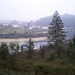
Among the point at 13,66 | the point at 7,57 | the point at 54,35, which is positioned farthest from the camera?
the point at 54,35

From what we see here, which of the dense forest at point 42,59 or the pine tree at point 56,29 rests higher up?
the pine tree at point 56,29

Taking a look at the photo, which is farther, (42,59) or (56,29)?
(56,29)

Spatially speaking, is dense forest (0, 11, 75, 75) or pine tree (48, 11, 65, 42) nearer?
dense forest (0, 11, 75, 75)

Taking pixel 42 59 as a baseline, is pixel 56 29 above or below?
above

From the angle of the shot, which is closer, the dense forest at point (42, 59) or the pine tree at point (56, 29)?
the dense forest at point (42, 59)

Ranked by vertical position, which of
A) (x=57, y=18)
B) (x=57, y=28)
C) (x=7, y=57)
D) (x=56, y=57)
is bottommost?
(x=56, y=57)

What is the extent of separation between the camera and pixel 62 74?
4.67 m

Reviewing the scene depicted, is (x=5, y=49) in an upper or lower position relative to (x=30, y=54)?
upper

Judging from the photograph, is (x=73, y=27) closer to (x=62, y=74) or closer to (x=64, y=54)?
(x=64, y=54)

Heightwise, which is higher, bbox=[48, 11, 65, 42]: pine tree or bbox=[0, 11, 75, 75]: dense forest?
bbox=[48, 11, 65, 42]: pine tree

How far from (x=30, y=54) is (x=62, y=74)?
526 cm

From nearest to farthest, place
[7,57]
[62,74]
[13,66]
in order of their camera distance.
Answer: [62,74], [13,66], [7,57]

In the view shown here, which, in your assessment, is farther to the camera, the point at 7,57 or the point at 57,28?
the point at 57,28

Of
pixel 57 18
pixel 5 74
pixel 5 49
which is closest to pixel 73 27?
pixel 57 18
